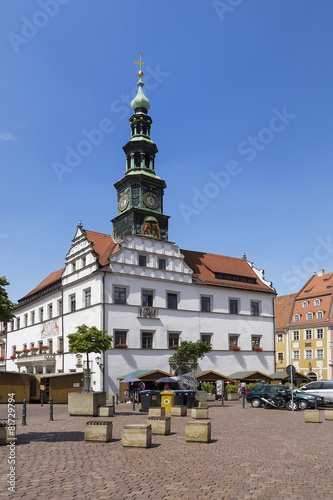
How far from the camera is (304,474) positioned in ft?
33.7

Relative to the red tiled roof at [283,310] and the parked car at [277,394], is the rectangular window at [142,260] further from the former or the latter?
the red tiled roof at [283,310]

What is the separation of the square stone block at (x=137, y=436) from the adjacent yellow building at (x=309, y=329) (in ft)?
172

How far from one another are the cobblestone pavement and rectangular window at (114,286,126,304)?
73.5 ft

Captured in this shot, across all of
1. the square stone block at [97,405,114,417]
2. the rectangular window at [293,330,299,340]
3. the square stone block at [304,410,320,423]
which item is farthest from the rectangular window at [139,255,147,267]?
the rectangular window at [293,330,299,340]

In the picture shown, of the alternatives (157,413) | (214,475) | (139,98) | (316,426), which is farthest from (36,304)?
(214,475)

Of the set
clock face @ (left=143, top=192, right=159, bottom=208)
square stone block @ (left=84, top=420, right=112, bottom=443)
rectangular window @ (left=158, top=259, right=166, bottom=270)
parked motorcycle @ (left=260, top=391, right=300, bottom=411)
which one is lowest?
parked motorcycle @ (left=260, top=391, right=300, bottom=411)

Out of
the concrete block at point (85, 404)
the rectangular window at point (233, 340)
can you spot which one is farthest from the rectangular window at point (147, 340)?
the concrete block at point (85, 404)

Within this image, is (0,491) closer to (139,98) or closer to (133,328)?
(133,328)

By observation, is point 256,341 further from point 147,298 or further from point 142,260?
point 142,260

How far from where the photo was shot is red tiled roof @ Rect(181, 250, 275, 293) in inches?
1853

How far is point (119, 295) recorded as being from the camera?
3997cm

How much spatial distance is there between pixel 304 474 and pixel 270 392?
22130 millimetres

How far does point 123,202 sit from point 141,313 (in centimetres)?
1215

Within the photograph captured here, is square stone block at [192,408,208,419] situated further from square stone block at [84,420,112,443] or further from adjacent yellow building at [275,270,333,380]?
adjacent yellow building at [275,270,333,380]
